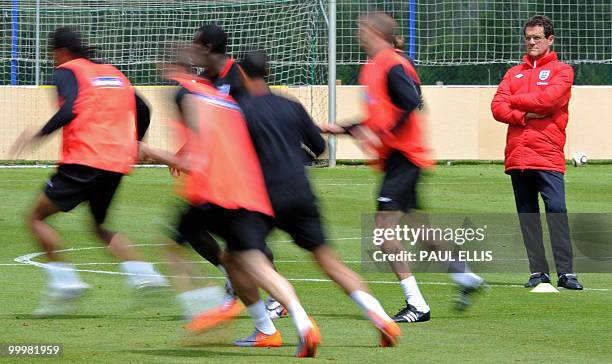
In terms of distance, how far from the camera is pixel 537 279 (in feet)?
37.4

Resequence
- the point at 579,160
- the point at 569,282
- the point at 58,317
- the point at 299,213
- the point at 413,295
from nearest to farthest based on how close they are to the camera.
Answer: the point at 299,213, the point at 413,295, the point at 58,317, the point at 569,282, the point at 579,160

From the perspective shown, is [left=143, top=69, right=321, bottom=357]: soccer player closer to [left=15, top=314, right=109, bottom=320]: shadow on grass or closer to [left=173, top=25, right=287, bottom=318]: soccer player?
[left=173, top=25, right=287, bottom=318]: soccer player

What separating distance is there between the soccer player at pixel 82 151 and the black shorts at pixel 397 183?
1.72 meters

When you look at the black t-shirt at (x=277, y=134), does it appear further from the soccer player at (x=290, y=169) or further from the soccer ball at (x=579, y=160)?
the soccer ball at (x=579, y=160)

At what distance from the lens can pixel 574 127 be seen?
27.9 meters

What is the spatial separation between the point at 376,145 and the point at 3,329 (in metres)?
2.69

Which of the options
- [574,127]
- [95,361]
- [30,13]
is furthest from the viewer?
[30,13]

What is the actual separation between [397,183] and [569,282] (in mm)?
2350

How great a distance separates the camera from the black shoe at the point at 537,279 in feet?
37.2

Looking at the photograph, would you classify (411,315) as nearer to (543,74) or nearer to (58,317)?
(58,317)

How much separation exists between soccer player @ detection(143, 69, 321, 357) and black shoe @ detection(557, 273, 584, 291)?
13.5ft

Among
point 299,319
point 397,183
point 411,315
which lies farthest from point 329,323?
point 299,319

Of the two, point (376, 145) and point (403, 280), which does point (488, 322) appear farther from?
point (376, 145)

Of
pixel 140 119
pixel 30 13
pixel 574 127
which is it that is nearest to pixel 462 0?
pixel 574 127
